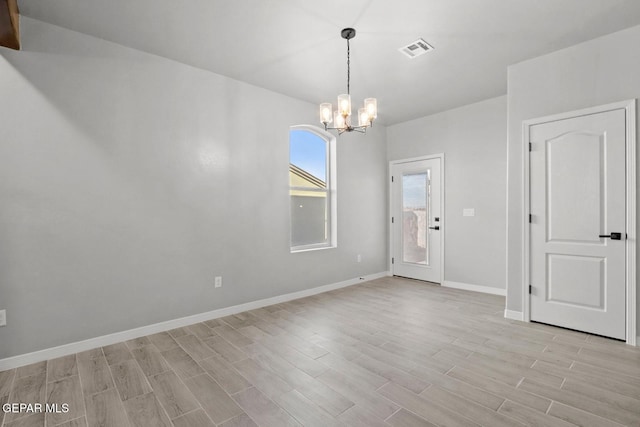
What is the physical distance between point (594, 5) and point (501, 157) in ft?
7.39

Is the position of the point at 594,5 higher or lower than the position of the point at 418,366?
higher

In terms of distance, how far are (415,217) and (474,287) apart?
4.93 feet

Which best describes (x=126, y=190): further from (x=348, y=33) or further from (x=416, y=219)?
(x=416, y=219)

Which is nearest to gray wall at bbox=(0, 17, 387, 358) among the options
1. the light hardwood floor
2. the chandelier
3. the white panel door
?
the light hardwood floor

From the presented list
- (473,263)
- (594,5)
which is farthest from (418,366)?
(594,5)

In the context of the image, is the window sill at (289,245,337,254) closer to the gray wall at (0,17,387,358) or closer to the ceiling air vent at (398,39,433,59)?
the gray wall at (0,17,387,358)

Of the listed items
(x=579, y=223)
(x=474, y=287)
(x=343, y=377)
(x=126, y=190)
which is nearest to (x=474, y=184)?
(x=474, y=287)

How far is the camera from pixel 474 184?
4.81 meters

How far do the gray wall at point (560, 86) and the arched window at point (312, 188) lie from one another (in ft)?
8.29

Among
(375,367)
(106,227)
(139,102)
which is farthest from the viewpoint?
(139,102)

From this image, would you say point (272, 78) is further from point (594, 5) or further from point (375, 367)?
point (375, 367)

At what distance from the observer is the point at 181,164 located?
3377mm

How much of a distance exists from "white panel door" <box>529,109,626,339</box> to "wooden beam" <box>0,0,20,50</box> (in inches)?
188

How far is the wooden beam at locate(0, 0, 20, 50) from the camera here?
2.13 metres
